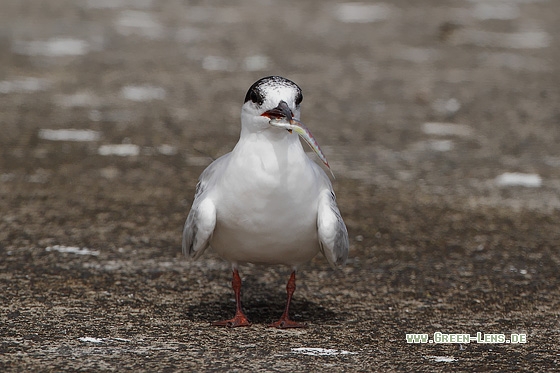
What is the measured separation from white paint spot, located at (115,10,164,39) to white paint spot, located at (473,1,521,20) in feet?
13.2

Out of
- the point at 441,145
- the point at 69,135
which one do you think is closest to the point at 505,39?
the point at 441,145

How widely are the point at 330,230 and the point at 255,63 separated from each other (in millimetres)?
5679

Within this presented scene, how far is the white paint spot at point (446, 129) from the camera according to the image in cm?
794

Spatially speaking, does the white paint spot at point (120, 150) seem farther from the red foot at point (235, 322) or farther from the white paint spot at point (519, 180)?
the red foot at point (235, 322)

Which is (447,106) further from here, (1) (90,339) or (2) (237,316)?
(1) (90,339)

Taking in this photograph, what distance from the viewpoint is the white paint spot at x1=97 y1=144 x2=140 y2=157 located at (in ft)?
23.6

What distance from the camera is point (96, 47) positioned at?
33.1 feet

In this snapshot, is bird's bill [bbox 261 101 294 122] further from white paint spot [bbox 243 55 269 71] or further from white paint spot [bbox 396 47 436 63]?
white paint spot [bbox 396 47 436 63]

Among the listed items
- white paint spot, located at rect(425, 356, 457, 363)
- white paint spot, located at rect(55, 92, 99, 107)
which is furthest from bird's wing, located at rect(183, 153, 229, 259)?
white paint spot, located at rect(55, 92, 99, 107)

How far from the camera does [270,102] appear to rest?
420cm

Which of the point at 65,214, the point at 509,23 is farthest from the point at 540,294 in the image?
the point at 509,23

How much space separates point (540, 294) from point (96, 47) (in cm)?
644

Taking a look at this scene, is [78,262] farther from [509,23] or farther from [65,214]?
[509,23]

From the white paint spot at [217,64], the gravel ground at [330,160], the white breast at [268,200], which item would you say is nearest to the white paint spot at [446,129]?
the gravel ground at [330,160]
